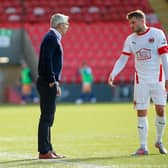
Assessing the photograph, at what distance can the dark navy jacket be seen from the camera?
9758 millimetres

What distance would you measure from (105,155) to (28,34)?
22.2 metres

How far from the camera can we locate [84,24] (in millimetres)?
33406

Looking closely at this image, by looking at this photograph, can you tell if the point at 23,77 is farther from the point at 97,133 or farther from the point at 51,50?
the point at 51,50

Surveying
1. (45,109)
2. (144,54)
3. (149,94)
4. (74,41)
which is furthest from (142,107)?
(74,41)

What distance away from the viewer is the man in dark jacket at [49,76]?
386 inches

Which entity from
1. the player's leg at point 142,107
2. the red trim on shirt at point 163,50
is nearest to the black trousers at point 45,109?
the player's leg at point 142,107

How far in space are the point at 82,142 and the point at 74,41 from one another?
20711 millimetres

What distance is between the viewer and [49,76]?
385 inches

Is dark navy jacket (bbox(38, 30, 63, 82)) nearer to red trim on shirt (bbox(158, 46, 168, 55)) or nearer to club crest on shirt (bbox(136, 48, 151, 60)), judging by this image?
club crest on shirt (bbox(136, 48, 151, 60))

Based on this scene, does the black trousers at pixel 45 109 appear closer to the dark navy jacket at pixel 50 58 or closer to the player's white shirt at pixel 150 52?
the dark navy jacket at pixel 50 58

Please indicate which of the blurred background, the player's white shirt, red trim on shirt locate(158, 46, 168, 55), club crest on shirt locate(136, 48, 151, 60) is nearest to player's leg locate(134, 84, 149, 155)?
the player's white shirt

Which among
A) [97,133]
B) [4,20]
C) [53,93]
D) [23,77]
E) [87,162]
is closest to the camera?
[87,162]

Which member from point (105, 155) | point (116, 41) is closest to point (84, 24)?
point (116, 41)

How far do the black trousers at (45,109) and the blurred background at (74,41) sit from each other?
19.8 metres
